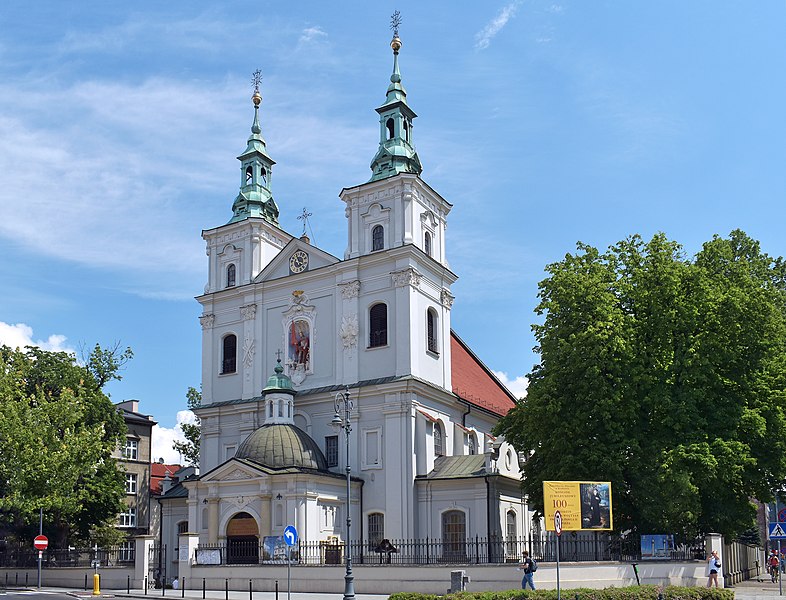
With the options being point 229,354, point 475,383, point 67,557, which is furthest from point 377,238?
point 67,557

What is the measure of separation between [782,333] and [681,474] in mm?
7463

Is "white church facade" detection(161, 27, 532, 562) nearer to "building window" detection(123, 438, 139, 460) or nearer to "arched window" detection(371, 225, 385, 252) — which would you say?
"arched window" detection(371, 225, 385, 252)

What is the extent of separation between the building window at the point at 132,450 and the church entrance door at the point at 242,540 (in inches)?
922

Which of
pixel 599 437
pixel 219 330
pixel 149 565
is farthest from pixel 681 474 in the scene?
pixel 219 330

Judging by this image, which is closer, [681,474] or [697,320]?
[681,474]

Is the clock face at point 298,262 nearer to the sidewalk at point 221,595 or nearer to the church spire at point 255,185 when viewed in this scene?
the church spire at point 255,185

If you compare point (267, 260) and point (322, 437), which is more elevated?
point (267, 260)

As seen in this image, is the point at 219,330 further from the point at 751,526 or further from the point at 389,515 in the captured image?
the point at 751,526

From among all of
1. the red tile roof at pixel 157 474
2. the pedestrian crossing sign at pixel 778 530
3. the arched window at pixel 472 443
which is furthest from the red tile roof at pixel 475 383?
the red tile roof at pixel 157 474

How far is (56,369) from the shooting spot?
50.6m

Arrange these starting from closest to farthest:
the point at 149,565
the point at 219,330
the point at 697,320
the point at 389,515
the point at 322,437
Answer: the point at 697,320 < the point at 149,565 < the point at 389,515 < the point at 322,437 < the point at 219,330

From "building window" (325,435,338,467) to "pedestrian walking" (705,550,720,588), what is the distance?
58.5ft

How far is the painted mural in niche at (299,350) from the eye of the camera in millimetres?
44938

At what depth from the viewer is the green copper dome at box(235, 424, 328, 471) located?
3919 cm
